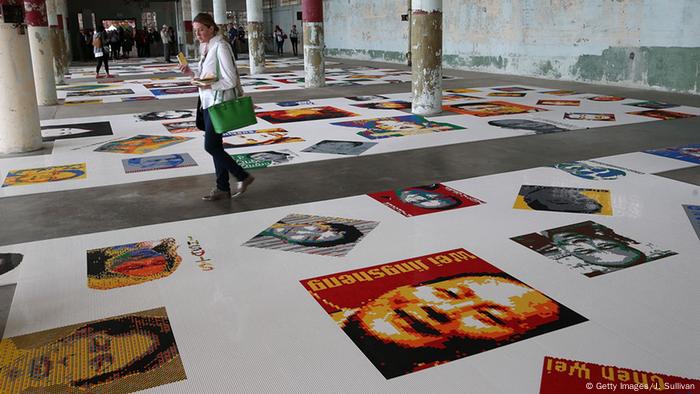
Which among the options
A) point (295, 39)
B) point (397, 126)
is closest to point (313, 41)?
point (397, 126)

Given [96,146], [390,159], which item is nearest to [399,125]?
[390,159]

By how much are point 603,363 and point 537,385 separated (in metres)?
0.41

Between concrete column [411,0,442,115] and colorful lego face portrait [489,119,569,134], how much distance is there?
1284mm

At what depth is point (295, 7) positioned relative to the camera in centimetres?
3612

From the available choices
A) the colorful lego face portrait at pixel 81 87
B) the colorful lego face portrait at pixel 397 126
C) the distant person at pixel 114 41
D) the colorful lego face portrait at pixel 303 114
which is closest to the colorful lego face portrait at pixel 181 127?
the colorful lego face portrait at pixel 303 114

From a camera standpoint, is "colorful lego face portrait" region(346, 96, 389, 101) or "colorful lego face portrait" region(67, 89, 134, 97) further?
"colorful lego face portrait" region(67, 89, 134, 97)

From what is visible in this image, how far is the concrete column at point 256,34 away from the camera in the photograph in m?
20.0

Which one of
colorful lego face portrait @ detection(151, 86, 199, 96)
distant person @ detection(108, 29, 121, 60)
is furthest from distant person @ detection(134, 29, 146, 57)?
colorful lego face portrait @ detection(151, 86, 199, 96)

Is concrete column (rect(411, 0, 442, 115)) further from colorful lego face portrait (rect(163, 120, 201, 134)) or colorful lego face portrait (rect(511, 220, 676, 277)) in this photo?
colorful lego face portrait (rect(511, 220, 676, 277))

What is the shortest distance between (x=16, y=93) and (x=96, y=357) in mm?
6368

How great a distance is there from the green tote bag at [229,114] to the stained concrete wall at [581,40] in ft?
36.9

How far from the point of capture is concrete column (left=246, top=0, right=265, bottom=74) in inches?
789

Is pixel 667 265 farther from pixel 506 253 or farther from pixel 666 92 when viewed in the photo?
pixel 666 92

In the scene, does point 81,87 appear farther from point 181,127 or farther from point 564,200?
point 564,200
